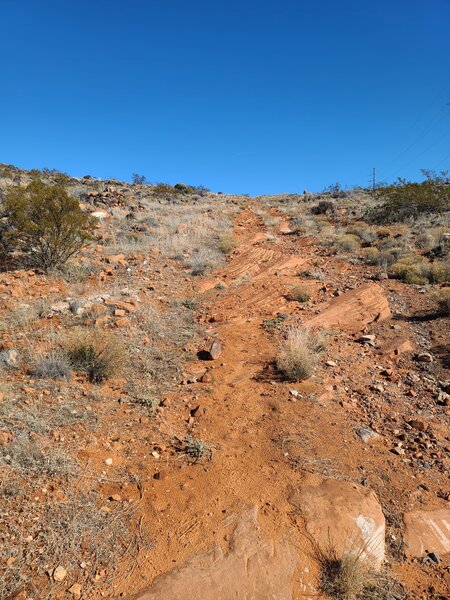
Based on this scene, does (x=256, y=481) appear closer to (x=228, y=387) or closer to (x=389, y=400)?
(x=228, y=387)

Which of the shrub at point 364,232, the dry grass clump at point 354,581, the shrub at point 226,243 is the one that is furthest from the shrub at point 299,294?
the dry grass clump at point 354,581

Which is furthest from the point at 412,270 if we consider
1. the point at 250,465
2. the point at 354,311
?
the point at 250,465

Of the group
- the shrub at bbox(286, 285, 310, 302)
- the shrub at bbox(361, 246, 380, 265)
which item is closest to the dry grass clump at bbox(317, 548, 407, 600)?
the shrub at bbox(286, 285, 310, 302)

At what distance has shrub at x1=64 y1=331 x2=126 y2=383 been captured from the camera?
16.5ft

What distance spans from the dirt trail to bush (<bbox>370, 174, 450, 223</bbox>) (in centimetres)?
1267

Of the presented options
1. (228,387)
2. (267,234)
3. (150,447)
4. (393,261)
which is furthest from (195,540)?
(267,234)

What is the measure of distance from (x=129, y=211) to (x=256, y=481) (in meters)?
15.1

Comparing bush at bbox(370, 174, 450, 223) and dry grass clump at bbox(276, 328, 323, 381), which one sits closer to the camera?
dry grass clump at bbox(276, 328, 323, 381)

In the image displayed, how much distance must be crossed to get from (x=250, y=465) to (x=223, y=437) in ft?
1.75

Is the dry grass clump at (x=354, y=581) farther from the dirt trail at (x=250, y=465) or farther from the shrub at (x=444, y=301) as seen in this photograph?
the shrub at (x=444, y=301)

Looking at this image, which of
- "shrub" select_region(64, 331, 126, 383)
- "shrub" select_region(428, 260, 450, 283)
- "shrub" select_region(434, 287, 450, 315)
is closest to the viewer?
"shrub" select_region(64, 331, 126, 383)

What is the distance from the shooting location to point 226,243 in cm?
1311

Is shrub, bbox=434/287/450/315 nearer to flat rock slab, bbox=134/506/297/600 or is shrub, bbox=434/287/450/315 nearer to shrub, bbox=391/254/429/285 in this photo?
shrub, bbox=391/254/429/285

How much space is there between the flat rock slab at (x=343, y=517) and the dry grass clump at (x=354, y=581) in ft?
0.26
